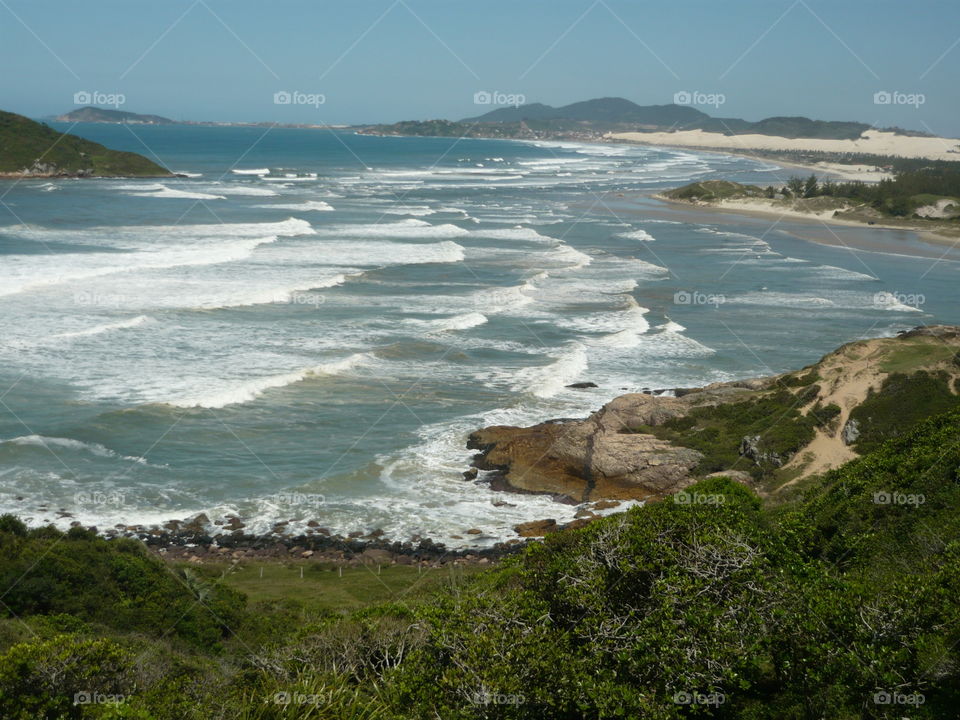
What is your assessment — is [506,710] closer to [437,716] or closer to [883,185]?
[437,716]

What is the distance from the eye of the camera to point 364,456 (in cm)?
2130

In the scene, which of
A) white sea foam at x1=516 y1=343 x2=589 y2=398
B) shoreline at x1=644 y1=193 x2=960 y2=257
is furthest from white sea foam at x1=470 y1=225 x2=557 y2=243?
white sea foam at x1=516 y1=343 x2=589 y2=398

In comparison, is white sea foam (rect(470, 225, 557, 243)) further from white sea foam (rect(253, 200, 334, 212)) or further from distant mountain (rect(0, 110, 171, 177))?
distant mountain (rect(0, 110, 171, 177))

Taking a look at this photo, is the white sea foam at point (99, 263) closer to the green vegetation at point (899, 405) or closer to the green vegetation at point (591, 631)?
the green vegetation at point (591, 631)

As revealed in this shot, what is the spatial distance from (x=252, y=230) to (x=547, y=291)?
2316 centimetres

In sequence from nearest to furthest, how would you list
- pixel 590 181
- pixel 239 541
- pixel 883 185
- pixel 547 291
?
pixel 239 541, pixel 547 291, pixel 883 185, pixel 590 181

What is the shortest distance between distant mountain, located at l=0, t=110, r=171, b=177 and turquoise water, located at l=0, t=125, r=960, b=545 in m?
26.2

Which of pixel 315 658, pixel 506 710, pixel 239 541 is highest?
pixel 506 710

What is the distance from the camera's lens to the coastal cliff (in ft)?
64.3

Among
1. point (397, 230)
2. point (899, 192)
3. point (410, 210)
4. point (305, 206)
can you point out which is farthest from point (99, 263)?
point (899, 192)

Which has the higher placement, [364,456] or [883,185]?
[883,185]

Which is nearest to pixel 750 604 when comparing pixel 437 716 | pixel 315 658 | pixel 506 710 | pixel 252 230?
pixel 506 710

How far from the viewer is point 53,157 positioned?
302 ft

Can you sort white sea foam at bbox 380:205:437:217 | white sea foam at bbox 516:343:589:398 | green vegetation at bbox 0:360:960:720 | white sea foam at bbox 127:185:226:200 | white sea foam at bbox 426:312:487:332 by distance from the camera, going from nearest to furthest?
green vegetation at bbox 0:360:960:720, white sea foam at bbox 516:343:589:398, white sea foam at bbox 426:312:487:332, white sea foam at bbox 380:205:437:217, white sea foam at bbox 127:185:226:200
